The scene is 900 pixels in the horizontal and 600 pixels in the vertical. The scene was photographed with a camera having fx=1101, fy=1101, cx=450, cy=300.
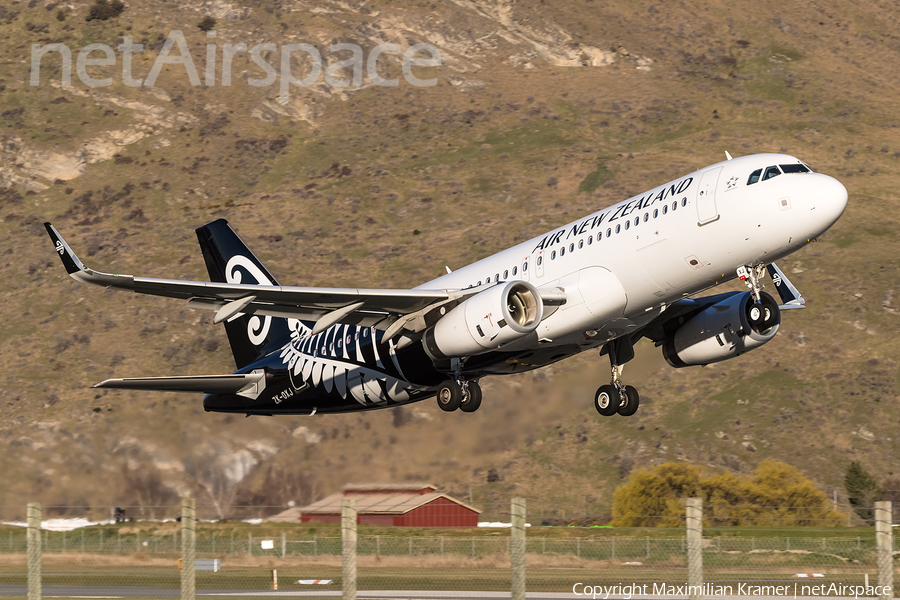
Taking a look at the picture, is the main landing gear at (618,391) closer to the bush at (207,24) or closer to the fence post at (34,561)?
the fence post at (34,561)

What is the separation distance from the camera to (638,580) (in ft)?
129

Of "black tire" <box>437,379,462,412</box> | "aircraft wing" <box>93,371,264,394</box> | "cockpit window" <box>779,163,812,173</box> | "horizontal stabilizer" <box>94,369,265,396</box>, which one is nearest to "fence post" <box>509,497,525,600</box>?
"cockpit window" <box>779,163,812,173</box>

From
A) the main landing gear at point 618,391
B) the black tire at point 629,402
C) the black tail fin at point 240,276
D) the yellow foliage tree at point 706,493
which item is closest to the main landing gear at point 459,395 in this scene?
the main landing gear at point 618,391

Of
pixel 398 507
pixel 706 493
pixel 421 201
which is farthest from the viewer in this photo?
pixel 421 201

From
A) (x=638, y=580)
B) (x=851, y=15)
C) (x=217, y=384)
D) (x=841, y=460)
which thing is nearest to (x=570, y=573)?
(x=638, y=580)

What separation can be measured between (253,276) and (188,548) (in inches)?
965

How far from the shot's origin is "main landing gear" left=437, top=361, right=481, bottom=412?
34.4 meters

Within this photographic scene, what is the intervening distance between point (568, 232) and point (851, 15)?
133 metres

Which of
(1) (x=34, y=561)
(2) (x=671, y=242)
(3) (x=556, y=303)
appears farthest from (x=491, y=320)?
(1) (x=34, y=561)

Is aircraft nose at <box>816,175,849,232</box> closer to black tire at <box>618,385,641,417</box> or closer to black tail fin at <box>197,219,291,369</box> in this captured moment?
black tire at <box>618,385,641,417</box>

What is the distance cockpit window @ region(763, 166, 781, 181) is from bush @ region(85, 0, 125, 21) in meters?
136

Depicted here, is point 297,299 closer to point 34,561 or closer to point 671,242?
point 671,242

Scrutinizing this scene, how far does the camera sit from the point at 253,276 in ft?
142

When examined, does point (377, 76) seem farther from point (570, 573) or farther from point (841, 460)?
point (570, 573)
